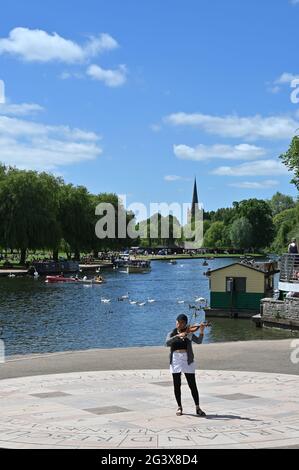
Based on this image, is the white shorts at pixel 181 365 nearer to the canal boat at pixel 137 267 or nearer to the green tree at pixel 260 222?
the canal boat at pixel 137 267

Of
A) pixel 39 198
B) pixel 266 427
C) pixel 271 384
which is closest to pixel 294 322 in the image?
pixel 271 384

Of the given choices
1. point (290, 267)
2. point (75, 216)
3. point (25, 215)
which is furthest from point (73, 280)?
point (290, 267)

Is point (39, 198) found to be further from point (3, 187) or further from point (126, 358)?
point (126, 358)

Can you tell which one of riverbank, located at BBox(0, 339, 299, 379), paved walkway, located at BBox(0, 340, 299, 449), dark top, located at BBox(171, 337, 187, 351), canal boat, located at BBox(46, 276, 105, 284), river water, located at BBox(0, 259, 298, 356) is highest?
dark top, located at BBox(171, 337, 187, 351)

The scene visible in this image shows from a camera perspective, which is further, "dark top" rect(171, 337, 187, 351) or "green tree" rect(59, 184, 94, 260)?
"green tree" rect(59, 184, 94, 260)

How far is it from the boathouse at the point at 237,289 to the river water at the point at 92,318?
1.87 m

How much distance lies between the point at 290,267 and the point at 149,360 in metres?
17.0

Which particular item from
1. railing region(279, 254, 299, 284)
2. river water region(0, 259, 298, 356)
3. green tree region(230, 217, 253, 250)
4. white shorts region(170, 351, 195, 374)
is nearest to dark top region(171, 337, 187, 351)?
white shorts region(170, 351, 195, 374)

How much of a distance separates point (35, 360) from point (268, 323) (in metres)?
19.4

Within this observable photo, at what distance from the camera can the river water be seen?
3516cm

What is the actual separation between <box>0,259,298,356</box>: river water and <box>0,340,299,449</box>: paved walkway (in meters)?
11.6

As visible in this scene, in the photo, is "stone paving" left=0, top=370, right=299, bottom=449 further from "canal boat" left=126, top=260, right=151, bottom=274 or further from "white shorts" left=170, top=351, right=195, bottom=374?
"canal boat" left=126, top=260, right=151, bottom=274

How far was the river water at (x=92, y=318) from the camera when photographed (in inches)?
1384

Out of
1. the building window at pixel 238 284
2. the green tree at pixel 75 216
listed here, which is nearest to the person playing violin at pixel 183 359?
the building window at pixel 238 284
